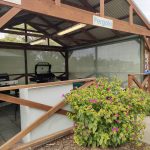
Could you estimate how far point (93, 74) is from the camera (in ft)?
29.3

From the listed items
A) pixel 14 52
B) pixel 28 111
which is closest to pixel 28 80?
pixel 14 52

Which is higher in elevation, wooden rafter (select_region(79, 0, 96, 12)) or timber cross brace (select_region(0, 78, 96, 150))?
wooden rafter (select_region(79, 0, 96, 12))

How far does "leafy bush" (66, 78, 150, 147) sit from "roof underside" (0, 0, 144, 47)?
2.94 m

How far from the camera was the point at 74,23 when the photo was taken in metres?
5.01

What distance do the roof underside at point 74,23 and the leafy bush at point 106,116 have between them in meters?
2.94

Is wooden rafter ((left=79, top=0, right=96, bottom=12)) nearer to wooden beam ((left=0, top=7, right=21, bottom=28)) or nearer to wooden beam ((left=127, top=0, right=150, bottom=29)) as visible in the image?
wooden beam ((left=127, top=0, right=150, bottom=29))

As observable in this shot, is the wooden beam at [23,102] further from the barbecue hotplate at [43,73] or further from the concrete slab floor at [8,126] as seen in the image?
the barbecue hotplate at [43,73]

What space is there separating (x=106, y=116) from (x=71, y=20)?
2373 mm

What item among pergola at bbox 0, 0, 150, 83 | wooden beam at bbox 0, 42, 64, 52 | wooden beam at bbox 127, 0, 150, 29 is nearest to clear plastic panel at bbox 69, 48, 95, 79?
pergola at bbox 0, 0, 150, 83

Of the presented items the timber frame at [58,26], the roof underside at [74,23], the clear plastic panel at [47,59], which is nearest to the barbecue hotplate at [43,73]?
the clear plastic panel at [47,59]

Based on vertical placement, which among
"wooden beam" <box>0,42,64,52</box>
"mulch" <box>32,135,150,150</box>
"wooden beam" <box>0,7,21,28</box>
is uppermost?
"wooden beam" <box>0,42,64,52</box>

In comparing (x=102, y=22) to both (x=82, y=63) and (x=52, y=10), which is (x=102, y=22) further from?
(x=82, y=63)

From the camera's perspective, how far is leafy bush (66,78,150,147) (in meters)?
2.61

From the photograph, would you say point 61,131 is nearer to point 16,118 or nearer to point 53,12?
point 16,118
